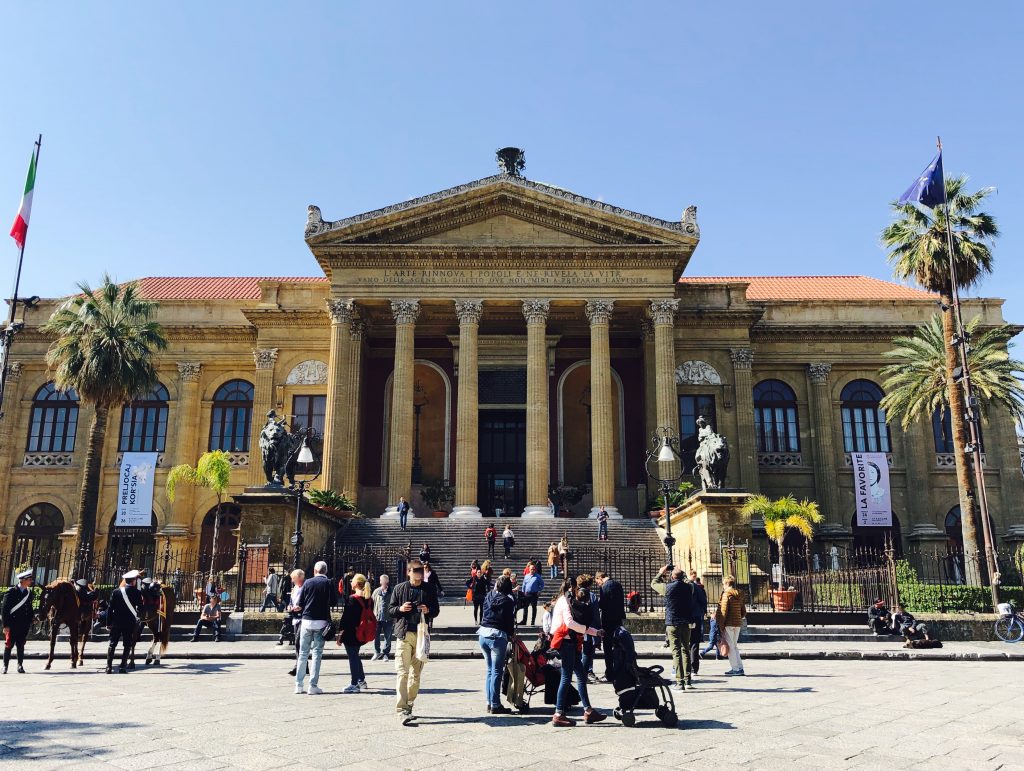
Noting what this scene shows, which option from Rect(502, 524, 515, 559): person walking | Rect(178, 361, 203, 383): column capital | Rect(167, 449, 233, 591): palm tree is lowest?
Rect(502, 524, 515, 559): person walking

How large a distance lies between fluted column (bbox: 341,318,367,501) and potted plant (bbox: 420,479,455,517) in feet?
10.3

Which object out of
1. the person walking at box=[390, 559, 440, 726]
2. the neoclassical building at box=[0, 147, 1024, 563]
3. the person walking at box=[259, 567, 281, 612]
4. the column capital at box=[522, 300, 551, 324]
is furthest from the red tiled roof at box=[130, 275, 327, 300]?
the person walking at box=[390, 559, 440, 726]

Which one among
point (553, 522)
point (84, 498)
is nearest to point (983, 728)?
point (553, 522)

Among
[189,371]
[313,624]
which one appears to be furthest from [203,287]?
[313,624]

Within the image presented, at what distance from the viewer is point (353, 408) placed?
114 feet

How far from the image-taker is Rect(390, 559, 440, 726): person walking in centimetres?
880

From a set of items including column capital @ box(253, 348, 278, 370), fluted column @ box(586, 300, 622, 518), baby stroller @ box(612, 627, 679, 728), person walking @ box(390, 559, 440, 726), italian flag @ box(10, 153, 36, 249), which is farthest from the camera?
column capital @ box(253, 348, 278, 370)

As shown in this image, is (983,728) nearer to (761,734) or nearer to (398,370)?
(761,734)

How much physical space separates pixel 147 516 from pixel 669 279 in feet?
81.2

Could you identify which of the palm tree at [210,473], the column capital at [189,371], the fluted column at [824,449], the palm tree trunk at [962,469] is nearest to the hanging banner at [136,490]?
the palm tree at [210,473]

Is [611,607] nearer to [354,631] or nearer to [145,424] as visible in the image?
[354,631]

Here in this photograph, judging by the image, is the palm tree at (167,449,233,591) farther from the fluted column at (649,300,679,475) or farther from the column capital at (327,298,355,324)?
the fluted column at (649,300,679,475)

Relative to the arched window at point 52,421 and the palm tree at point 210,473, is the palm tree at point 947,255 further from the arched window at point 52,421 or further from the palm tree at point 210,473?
the arched window at point 52,421

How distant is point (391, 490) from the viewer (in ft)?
107
